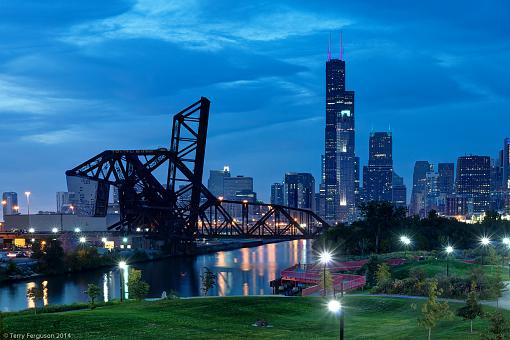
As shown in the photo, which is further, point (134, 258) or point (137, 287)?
point (134, 258)

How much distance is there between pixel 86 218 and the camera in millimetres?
122562

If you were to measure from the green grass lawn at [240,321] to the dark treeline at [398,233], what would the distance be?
53.9m

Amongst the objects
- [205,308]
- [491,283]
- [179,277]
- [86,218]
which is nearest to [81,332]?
[205,308]

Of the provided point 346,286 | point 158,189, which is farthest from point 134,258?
point 346,286

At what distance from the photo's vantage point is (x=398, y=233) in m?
100

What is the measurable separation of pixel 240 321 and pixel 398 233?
232 feet

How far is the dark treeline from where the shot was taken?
95438 millimetres

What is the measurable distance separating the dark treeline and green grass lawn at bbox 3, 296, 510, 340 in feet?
177

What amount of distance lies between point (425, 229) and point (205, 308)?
7424 centimetres

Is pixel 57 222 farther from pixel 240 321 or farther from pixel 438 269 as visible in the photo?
pixel 240 321

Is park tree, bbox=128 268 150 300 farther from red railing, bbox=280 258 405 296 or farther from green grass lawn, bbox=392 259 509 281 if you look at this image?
green grass lawn, bbox=392 259 509 281

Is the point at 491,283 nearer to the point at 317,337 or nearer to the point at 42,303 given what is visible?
the point at 317,337

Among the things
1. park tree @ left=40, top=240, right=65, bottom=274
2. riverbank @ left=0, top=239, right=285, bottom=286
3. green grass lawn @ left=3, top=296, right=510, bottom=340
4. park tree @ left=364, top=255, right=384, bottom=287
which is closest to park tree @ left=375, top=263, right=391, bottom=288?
park tree @ left=364, top=255, right=384, bottom=287

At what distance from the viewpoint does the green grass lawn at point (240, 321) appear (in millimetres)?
28484
